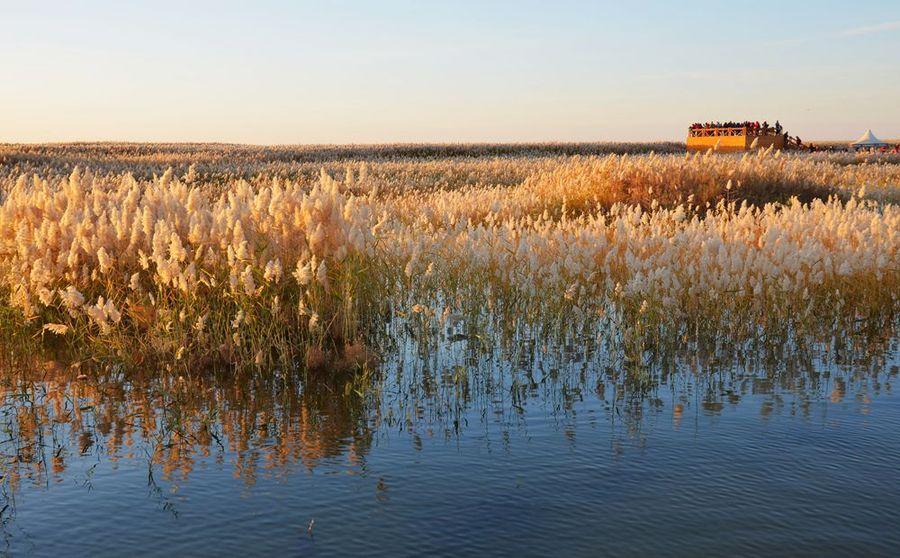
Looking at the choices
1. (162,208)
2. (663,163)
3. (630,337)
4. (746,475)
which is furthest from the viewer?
(663,163)

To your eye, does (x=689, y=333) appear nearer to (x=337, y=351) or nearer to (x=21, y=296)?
(x=337, y=351)

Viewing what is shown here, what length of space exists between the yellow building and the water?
35.0 m

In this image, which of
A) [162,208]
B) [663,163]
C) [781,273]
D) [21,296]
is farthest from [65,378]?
[663,163]

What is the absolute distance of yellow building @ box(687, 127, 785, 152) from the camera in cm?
4059

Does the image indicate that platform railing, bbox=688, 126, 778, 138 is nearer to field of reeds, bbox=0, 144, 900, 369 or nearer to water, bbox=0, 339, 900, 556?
field of reeds, bbox=0, 144, 900, 369

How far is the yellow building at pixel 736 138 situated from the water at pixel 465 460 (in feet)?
115

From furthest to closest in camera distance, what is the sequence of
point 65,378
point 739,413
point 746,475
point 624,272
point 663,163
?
point 663,163
point 624,272
point 65,378
point 739,413
point 746,475

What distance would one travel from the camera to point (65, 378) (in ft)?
21.5

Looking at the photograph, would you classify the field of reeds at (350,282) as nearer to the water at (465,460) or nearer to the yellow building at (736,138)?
the water at (465,460)

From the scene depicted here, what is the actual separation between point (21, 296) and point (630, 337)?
5.03 m

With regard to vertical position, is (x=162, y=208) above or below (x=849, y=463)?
above

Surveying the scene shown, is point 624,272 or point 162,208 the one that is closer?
point 162,208

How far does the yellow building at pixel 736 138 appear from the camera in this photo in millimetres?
40594

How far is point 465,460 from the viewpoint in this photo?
4.78m
